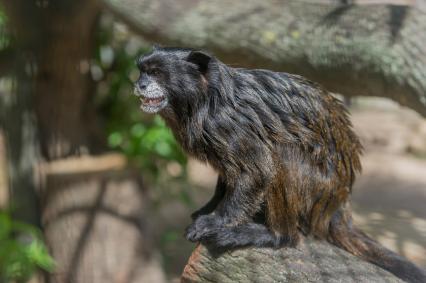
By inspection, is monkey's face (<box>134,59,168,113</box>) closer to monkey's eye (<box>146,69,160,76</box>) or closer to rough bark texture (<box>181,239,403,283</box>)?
monkey's eye (<box>146,69,160,76</box>)

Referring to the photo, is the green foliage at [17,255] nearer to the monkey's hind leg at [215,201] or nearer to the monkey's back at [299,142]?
the monkey's hind leg at [215,201]

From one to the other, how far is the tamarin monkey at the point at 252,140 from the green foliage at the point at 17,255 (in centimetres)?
288

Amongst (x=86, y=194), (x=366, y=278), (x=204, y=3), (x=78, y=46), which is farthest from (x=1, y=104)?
(x=366, y=278)

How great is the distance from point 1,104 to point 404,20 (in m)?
4.37

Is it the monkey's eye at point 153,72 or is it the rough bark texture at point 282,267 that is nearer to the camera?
the rough bark texture at point 282,267

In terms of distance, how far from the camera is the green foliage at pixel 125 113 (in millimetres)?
6250

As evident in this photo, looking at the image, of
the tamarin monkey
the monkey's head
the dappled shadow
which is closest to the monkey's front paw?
the tamarin monkey

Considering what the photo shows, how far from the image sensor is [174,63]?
11.2 feet

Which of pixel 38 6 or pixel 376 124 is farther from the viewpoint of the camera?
pixel 376 124

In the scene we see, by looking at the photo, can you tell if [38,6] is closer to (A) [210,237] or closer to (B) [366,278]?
(A) [210,237]

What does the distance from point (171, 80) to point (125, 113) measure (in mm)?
3427

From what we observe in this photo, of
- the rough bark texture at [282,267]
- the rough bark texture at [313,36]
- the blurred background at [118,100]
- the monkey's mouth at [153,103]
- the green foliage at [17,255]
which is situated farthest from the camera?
the green foliage at [17,255]

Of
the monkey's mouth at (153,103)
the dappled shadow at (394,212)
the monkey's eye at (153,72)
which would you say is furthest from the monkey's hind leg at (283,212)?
the dappled shadow at (394,212)

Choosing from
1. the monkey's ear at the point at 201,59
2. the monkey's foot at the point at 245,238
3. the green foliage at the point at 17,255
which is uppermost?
the monkey's ear at the point at 201,59
